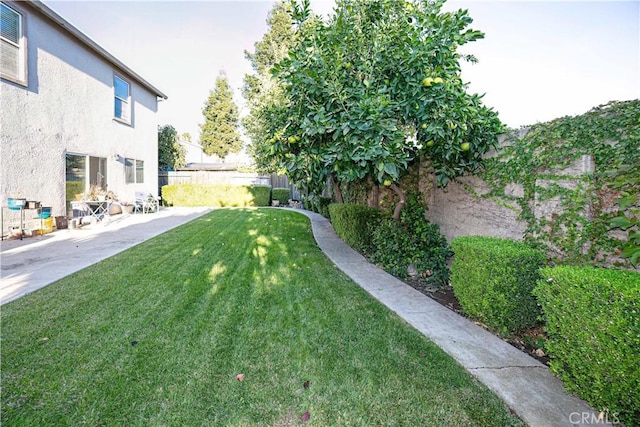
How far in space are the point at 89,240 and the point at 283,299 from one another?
19.2 ft

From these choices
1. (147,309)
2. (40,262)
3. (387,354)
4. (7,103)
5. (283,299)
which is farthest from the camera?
(7,103)

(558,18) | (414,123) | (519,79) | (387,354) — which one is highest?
(558,18)

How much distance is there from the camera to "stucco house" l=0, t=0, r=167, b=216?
280 inches

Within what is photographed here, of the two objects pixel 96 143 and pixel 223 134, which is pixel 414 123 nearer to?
pixel 96 143

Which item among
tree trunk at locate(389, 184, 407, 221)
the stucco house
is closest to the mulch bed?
tree trunk at locate(389, 184, 407, 221)

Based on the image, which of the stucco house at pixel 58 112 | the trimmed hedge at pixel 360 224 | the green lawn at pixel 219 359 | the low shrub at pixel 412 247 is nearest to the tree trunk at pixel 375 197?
the trimmed hedge at pixel 360 224

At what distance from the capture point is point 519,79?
6488 millimetres

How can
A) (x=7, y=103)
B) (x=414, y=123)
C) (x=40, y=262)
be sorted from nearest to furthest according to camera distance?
(x=414, y=123), (x=40, y=262), (x=7, y=103)

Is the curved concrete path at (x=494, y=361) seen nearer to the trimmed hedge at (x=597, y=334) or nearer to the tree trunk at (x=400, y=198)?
the trimmed hedge at (x=597, y=334)

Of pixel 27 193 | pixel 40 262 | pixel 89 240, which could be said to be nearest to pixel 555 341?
pixel 40 262

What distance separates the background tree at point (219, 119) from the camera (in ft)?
101

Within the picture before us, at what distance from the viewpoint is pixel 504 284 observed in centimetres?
302

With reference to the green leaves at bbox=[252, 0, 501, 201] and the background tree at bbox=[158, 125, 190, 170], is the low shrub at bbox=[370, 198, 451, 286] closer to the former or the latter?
the green leaves at bbox=[252, 0, 501, 201]

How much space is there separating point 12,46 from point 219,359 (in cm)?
943
